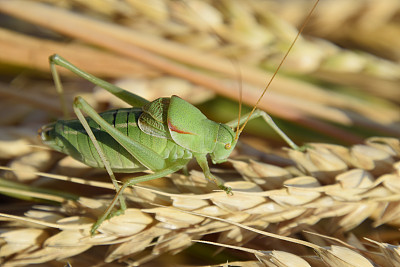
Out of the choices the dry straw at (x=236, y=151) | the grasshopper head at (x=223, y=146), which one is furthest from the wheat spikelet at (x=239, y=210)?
the grasshopper head at (x=223, y=146)

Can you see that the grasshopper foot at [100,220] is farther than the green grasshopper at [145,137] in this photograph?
No

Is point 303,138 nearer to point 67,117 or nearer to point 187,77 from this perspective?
point 187,77

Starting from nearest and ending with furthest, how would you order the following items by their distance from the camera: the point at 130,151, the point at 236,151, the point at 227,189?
1. the point at 227,189
2. the point at 130,151
3. the point at 236,151

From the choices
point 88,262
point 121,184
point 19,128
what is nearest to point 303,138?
point 121,184

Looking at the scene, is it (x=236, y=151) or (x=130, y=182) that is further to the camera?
(x=236, y=151)

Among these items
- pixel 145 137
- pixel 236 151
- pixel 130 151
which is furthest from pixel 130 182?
pixel 236 151

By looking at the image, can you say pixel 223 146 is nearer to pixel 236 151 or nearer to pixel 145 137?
pixel 236 151

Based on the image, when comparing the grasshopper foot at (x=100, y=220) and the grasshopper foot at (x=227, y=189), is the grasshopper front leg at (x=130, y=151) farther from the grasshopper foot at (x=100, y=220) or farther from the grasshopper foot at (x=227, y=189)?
the grasshopper foot at (x=227, y=189)
